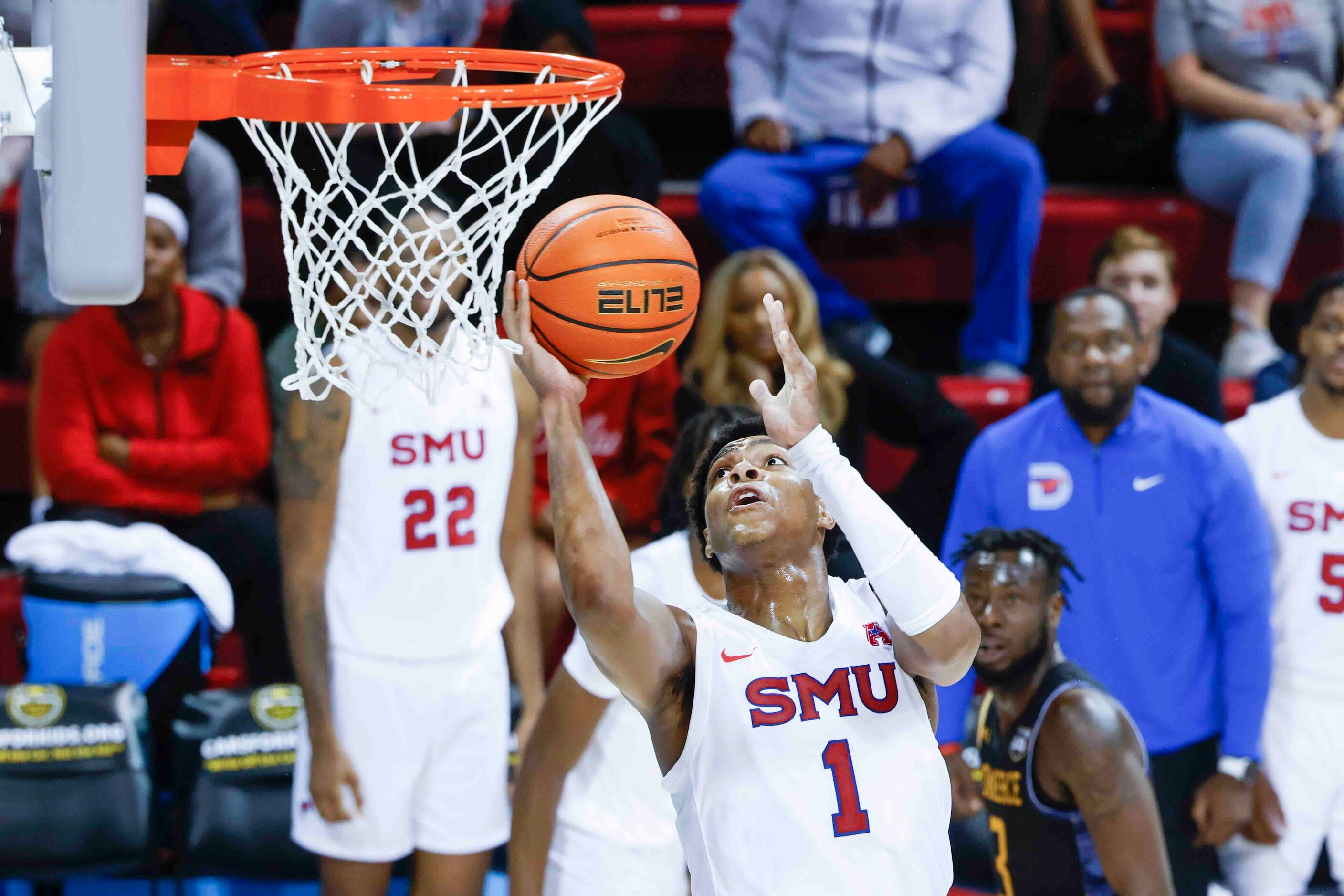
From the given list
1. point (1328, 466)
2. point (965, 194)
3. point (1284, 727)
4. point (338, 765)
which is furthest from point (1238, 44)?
point (338, 765)

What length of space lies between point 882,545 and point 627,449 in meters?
2.29

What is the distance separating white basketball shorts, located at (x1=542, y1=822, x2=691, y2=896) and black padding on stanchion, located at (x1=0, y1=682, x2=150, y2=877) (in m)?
1.28

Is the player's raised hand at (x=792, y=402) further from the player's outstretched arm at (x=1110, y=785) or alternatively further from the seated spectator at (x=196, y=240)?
the seated spectator at (x=196, y=240)

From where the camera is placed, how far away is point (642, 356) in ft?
9.02

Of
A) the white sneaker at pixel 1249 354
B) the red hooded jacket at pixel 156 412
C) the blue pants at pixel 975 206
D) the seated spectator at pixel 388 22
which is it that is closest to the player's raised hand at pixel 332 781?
the red hooded jacket at pixel 156 412

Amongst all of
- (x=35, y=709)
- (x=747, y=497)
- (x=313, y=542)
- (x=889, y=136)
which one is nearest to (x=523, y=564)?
(x=313, y=542)

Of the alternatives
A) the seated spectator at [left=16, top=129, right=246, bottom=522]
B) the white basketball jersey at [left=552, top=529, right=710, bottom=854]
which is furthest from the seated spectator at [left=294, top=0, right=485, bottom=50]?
the white basketball jersey at [left=552, top=529, right=710, bottom=854]

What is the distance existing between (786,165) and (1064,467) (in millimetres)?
1822

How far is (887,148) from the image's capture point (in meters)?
5.53

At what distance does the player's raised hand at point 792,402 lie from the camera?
261 cm

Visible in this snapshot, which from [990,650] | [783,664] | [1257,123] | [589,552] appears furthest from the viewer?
[1257,123]

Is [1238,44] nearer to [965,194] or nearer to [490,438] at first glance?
[965,194]

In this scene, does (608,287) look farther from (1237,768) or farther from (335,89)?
(1237,768)

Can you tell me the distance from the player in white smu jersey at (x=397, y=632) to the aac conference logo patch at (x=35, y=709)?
0.66 metres
